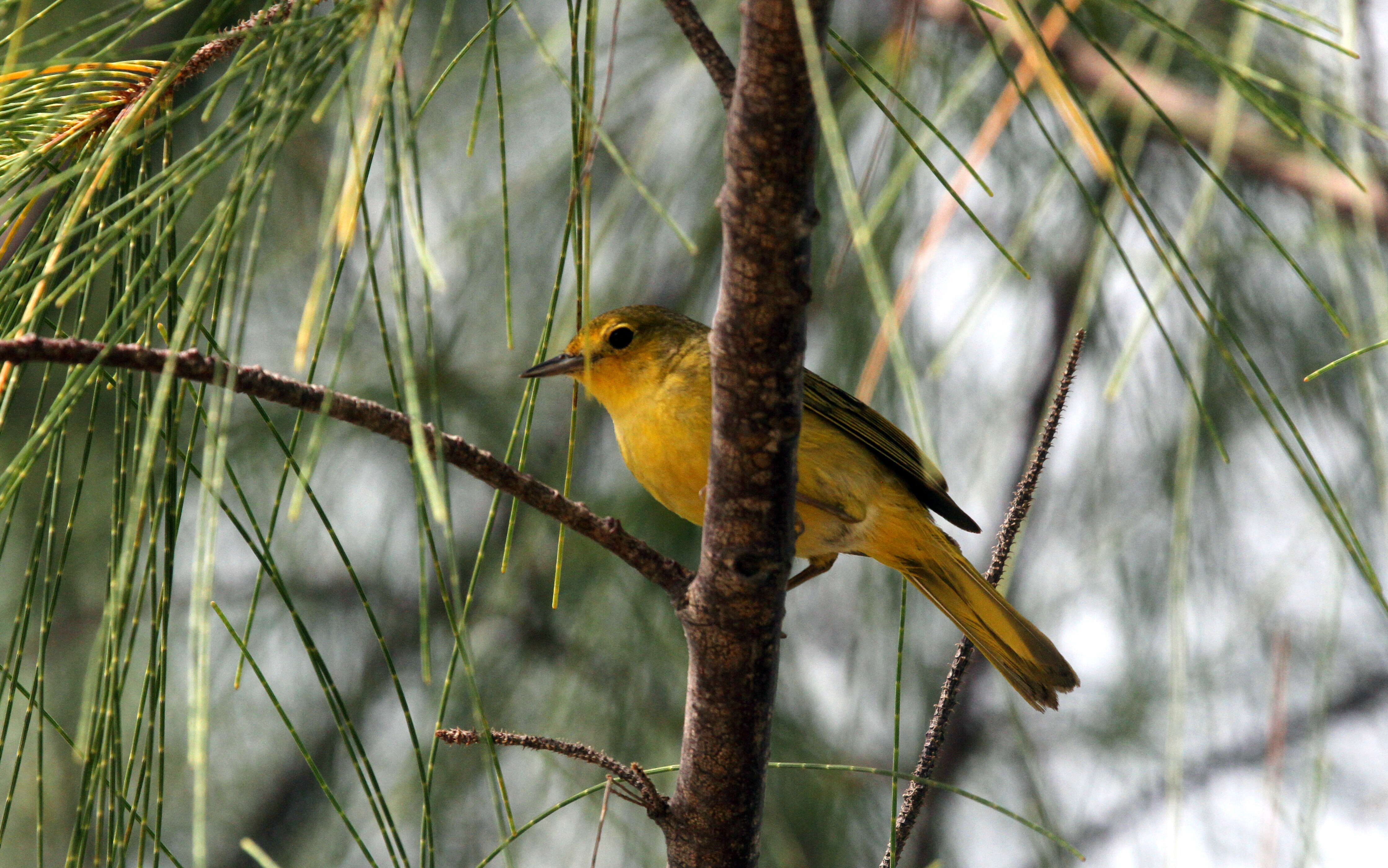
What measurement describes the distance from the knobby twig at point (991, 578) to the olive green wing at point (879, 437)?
1090 mm

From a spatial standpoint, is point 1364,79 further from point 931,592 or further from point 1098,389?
point 931,592

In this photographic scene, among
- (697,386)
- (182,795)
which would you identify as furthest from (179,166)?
(182,795)

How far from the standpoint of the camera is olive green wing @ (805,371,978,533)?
9.37 feet

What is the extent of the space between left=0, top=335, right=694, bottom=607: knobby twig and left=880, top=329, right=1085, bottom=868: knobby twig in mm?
506

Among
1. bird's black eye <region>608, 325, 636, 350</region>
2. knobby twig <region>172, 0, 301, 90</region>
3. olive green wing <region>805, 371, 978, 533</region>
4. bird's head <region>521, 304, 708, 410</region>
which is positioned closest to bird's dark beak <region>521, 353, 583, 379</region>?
bird's head <region>521, 304, 708, 410</region>

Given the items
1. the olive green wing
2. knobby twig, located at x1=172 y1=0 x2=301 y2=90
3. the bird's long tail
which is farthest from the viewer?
A: the olive green wing

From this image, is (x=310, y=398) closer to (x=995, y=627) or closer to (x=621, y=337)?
(x=621, y=337)

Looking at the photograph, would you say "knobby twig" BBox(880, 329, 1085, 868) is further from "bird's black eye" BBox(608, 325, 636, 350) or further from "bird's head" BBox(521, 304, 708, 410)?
"bird's black eye" BBox(608, 325, 636, 350)

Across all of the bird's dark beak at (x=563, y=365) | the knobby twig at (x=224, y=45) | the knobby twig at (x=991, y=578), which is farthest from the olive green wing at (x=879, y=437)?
the knobby twig at (x=224, y=45)

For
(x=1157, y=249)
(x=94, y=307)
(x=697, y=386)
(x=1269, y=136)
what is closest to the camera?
(x=1157, y=249)

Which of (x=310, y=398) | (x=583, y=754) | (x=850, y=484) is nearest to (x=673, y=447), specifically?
(x=850, y=484)

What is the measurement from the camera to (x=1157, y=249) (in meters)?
1.11

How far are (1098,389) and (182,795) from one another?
3.71m

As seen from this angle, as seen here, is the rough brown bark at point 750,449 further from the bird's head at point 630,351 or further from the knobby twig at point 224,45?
the bird's head at point 630,351
